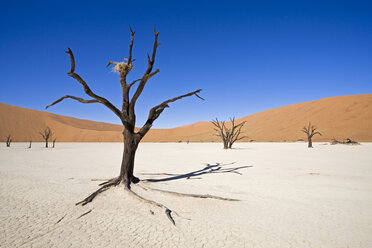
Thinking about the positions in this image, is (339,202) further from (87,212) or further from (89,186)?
(89,186)

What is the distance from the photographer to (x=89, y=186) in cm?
570

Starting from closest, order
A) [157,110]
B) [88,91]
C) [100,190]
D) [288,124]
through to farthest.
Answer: [88,91] < [100,190] < [157,110] < [288,124]

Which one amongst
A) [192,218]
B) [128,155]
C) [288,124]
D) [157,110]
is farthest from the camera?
[288,124]

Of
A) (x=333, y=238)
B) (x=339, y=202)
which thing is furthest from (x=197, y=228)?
(x=339, y=202)

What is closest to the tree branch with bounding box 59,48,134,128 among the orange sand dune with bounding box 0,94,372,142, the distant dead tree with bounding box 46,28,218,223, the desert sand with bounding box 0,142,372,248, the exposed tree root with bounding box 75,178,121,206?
the distant dead tree with bounding box 46,28,218,223

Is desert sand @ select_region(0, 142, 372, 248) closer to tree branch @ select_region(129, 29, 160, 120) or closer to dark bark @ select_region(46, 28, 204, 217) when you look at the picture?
dark bark @ select_region(46, 28, 204, 217)

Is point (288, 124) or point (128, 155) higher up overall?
point (288, 124)

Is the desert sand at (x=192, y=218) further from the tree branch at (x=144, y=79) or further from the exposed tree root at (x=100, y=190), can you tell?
the tree branch at (x=144, y=79)

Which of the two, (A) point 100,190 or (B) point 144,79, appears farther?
(B) point 144,79

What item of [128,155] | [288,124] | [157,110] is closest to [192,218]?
[128,155]

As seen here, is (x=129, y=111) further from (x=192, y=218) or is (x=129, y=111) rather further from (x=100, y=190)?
(x=192, y=218)

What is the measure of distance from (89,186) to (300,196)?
225 inches

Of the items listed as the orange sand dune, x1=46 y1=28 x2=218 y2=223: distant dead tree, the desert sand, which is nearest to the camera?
the desert sand

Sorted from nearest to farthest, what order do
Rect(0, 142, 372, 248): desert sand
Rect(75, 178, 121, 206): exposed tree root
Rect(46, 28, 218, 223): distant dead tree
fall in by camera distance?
Rect(0, 142, 372, 248): desert sand
Rect(75, 178, 121, 206): exposed tree root
Rect(46, 28, 218, 223): distant dead tree
